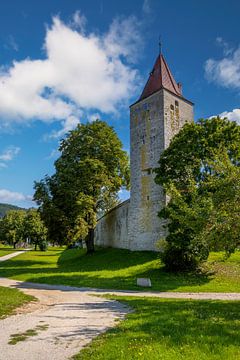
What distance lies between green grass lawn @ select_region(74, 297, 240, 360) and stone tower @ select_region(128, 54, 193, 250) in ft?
75.0

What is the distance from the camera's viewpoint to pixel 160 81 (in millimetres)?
38312

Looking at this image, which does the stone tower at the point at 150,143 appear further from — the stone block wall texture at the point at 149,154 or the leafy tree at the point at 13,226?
the leafy tree at the point at 13,226

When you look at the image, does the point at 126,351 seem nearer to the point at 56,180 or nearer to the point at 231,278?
the point at 231,278

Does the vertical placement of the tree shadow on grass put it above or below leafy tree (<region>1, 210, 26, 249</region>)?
below

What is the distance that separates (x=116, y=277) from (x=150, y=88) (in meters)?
21.8

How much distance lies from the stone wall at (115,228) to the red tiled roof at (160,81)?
→ 497 inches

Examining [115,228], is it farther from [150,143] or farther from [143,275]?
[143,275]

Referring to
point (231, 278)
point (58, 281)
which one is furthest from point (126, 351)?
point (231, 278)

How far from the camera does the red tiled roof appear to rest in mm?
38263

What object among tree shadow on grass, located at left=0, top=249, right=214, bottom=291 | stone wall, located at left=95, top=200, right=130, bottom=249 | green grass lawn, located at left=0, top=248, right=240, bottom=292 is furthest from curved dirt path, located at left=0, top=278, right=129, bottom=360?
stone wall, located at left=95, top=200, right=130, bottom=249

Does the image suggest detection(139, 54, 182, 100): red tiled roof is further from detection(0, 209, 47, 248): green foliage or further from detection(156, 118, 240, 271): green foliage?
detection(0, 209, 47, 248): green foliage

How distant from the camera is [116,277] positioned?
25922mm

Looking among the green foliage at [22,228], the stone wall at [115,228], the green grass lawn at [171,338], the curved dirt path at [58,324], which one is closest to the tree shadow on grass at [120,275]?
the stone wall at [115,228]

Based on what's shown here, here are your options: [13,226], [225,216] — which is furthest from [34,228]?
[225,216]
